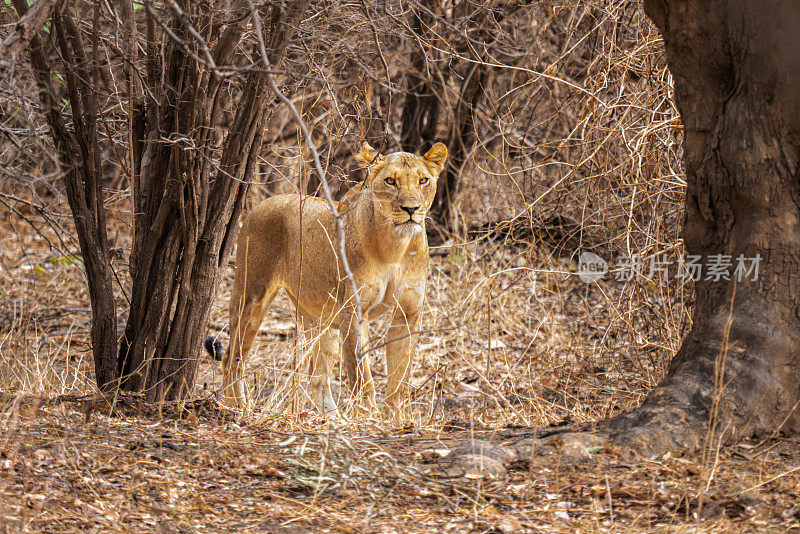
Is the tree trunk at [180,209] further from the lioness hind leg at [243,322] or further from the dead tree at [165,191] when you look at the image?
the lioness hind leg at [243,322]

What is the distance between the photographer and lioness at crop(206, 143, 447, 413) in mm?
5527

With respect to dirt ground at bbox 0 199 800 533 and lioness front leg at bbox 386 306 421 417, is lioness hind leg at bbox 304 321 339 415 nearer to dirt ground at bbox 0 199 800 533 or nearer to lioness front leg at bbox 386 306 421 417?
lioness front leg at bbox 386 306 421 417

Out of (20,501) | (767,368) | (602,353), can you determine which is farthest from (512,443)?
(602,353)

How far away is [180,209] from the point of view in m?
4.80

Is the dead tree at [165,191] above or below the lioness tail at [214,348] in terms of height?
above

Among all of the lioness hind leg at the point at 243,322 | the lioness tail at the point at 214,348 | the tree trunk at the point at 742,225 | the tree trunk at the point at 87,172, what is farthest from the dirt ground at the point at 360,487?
the lioness tail at the point at 214,348

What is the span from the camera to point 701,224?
4.14 meters

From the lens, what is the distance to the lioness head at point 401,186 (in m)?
5.45

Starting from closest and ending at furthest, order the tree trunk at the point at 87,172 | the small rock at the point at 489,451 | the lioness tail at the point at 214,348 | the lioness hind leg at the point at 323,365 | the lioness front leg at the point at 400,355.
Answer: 1. the small rock at the point at 489,451
2. the tree trunk at the point at 87,172
3. the lioness front leg at the point at 400,355
4. the lioness hind leg at the point at 323,365
5. the lioness tail at the point at 214,348

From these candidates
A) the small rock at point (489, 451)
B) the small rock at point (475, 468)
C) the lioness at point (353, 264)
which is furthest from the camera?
the lioness at point (353, 264)

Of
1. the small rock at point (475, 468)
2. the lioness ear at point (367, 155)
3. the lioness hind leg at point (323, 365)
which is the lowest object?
the lioness hind leg at point (323, 365)

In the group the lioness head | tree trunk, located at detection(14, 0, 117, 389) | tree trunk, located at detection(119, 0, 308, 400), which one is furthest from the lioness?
tree trunk, located at detection(14, 0, 117, 389)

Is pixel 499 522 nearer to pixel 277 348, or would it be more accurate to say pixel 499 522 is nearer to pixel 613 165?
pixel 613 165

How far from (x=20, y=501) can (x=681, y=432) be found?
2514 millimetres
